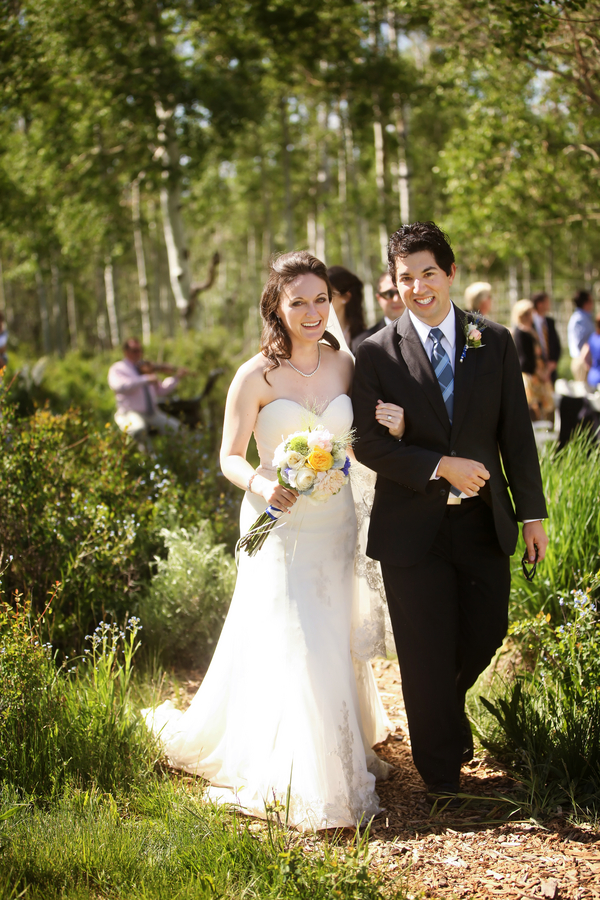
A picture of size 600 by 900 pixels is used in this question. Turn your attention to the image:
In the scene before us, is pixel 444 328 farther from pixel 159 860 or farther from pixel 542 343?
pixel 542 343

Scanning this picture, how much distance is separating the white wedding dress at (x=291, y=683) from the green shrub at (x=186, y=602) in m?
1.14

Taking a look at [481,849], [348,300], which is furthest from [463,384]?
[348,300]

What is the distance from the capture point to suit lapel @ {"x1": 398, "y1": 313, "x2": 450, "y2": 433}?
11.1 feet

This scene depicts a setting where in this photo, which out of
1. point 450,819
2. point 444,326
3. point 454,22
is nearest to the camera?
point 450,819

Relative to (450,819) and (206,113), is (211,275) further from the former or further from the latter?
(450,819)

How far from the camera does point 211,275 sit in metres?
15.4

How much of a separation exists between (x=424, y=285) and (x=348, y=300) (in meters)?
2.32

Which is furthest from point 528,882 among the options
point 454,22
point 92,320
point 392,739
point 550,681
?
point 92,320

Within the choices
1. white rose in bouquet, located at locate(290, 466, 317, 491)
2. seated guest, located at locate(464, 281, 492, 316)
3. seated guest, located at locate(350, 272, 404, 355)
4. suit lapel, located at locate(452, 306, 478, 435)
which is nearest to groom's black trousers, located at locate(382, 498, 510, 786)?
suit lapel, located at locate(452, 306, 478, 435)

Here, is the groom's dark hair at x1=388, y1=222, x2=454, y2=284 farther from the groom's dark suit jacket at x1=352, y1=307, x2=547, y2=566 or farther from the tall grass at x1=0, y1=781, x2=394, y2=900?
the tall grass at x1=0, y1=781, x2=394, y2=900

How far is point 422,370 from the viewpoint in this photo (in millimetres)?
3408

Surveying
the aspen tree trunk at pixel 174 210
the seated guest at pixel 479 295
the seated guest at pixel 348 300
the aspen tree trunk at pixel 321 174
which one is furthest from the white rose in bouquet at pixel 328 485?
the aspen tree trunk at pixel 321 174

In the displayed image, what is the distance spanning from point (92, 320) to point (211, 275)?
4240 centimetres

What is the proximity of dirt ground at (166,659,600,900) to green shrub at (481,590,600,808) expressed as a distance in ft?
0.44
